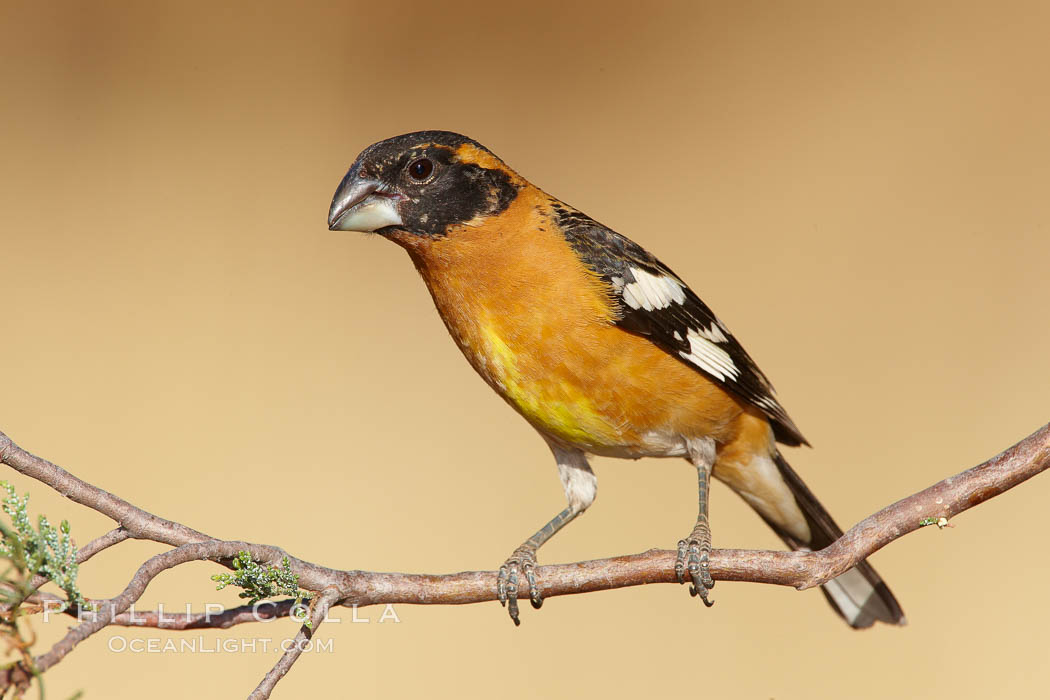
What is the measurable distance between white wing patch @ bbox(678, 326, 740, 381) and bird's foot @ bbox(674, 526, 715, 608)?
2.33 ft

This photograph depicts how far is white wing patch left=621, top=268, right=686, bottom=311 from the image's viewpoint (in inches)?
134

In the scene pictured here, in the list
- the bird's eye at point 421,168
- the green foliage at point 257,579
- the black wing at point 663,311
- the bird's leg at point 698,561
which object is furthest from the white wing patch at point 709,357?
the green foliage at point 257,579

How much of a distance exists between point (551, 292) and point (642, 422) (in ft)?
2.00

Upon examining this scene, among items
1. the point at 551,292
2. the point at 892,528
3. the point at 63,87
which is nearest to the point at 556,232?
the point at 551,292

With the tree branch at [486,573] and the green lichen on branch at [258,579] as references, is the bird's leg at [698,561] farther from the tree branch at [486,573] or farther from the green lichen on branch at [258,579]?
the green lichen on branch at [258,579]

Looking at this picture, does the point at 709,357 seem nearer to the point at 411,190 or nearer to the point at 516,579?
the point at 516,579

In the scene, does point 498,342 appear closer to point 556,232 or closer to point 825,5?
point 556,232

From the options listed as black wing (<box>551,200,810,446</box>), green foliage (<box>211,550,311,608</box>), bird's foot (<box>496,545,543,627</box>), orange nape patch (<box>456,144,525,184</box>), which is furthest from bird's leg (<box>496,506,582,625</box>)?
orange nape patch (<box>456,144,525,184</box>)

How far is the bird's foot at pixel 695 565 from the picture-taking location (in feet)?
9.52

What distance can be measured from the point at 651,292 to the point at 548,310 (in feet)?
1.70

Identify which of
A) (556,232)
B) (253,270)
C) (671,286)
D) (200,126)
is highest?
(200,126)

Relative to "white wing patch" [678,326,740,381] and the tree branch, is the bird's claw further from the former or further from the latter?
"white wing patch" [678,326,740,381]

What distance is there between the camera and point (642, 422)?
11.3 ft

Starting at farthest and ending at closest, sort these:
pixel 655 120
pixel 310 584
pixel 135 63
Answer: pixel 655 120 → pixel 135 63 → pixel 310 584
